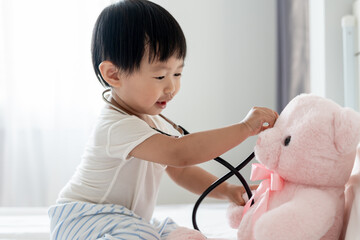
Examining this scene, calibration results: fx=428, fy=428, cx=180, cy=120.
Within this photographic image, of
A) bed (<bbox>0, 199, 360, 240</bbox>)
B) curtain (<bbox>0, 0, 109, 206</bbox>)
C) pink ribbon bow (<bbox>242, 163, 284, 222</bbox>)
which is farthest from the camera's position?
curtain (<bbox>0, 0, 109, 206</bbox>)

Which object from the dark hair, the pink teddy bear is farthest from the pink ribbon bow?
the dark hair

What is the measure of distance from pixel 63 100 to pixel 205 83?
2.96ft

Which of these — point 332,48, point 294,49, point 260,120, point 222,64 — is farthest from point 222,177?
point 222,64

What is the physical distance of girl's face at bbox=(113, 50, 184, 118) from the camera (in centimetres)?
100

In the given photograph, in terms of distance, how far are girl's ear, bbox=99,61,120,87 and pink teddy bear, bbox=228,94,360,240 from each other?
44 cm

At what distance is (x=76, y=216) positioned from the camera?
0.95 metres

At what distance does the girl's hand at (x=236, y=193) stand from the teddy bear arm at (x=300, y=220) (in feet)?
1.05

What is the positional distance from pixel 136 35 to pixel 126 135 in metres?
0.24

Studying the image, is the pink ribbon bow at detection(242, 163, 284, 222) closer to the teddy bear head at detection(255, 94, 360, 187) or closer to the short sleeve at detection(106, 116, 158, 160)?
the teddy bear head at detection(255, 94, 360, 187)

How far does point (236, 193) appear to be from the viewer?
1.00 m

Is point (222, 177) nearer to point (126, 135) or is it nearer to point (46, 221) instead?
point (126, 135)

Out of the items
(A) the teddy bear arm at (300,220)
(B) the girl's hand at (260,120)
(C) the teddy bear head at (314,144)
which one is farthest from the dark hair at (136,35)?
(A) the teddy bear arm at (300,220)

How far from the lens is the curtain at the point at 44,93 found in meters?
2.67

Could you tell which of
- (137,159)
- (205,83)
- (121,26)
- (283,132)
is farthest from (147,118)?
(205,83)
